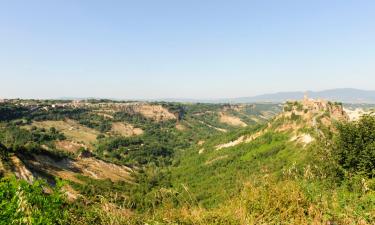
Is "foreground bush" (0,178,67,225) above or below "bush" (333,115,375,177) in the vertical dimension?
above

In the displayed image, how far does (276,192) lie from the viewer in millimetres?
15297

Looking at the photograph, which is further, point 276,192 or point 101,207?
point 276,192

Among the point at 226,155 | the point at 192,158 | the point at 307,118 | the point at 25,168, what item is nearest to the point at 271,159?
the point at 307,118

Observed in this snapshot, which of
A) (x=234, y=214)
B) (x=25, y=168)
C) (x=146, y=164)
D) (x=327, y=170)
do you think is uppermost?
(x=234, y=214)

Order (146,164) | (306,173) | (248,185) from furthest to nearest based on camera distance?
(146,164)
(306,173)
(248,185)

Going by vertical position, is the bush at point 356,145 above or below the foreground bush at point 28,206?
below

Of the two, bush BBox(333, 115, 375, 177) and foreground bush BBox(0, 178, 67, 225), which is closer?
foreground bush BBox(0, 178, 67, 225)

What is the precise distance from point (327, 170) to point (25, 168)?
67.0 m

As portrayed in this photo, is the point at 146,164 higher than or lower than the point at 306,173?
lower

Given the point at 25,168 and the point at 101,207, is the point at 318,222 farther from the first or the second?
the point at 25,168

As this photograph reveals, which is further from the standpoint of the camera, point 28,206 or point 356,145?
point 356,145

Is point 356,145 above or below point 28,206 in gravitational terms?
below

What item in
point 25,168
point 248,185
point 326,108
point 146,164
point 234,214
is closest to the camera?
point 234,214

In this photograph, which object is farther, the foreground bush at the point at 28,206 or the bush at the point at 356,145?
the bush at the point at 356,145
